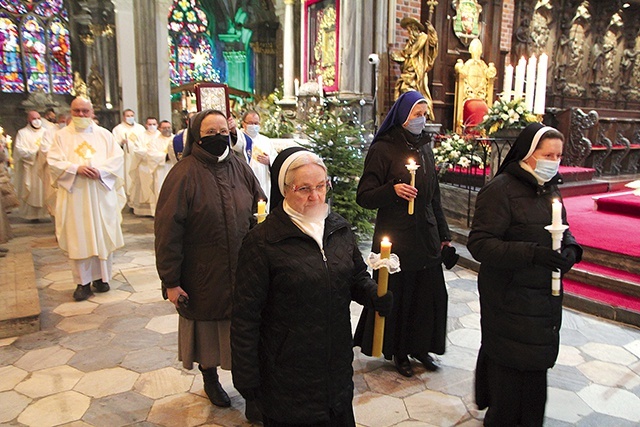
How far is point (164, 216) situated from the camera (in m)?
2.72

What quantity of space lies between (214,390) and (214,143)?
1610 mm

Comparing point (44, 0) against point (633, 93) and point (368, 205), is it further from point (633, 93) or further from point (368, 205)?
point (633, 93)

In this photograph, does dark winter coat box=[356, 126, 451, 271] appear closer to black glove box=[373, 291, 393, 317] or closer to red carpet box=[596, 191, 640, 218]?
black glove box=[373, 291, 393, 317]

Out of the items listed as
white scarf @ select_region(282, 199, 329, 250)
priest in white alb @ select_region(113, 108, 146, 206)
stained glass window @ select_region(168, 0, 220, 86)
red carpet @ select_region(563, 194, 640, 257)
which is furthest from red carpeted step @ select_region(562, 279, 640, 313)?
stained glass window @ select_region(168, 0, 220, 86)

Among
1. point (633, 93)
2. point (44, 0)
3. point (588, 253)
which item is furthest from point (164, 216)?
point (44, 0)

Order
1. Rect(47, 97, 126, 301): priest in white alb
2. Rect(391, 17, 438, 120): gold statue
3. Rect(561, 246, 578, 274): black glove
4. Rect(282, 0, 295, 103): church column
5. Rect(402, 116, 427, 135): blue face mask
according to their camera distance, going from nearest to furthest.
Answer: Rect(561, 246, 578, 274): black glove
Rect(402, 116, 427, 135): blue face mask
Rect(47, 97, 126, 301): priest in white alb
Rect(391, 17, 438, 120): gold statue
Rect(282, 0, 295, 103): church column

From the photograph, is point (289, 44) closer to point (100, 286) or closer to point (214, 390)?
point (100, 286)

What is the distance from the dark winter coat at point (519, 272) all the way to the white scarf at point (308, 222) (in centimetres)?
99

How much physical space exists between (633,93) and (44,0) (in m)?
20.1

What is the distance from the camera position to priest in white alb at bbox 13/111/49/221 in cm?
931

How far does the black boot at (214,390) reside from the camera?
312 centimetres

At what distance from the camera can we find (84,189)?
502 cm

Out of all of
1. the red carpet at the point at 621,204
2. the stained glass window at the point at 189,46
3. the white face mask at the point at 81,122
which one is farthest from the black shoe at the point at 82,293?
the stained glass window at the point at 189,46

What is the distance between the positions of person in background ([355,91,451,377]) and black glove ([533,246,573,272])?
1051 mm
